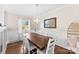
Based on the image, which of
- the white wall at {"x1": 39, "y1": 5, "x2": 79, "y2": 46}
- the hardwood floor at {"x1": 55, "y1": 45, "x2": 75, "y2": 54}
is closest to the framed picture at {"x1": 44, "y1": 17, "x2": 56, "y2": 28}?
the white wall at {"x1": 39, "y1": 5, "x2": 79, "y2": 46}

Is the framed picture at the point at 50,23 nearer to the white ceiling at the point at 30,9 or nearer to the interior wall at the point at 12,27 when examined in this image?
the white ceiling at the point at 30,9

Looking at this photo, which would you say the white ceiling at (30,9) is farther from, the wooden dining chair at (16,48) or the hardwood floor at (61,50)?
the hardwood floor at (61,50)

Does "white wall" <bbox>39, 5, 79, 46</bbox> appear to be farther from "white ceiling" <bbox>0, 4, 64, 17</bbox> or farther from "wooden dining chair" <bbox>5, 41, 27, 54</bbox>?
"wooden dining chair" <bbox>5, 41, 27, 54</bbox>

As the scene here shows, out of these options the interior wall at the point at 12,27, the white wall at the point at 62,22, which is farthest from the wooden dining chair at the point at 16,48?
the white wall at the point at 62,22

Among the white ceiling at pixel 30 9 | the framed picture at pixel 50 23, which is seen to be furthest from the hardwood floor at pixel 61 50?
the white ceiling at pixel 30 9

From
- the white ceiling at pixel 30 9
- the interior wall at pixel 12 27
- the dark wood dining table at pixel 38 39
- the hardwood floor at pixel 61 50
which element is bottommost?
the hardwood floor at pixel 61 50

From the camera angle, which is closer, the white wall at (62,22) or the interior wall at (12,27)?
the interior wall at (12,27)

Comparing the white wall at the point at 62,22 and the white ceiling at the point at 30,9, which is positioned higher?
the white ceiling at the point at 30,9

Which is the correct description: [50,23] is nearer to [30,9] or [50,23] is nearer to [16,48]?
[30,9]

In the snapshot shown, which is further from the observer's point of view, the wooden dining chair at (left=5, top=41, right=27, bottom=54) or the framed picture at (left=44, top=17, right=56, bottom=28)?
the framed picture at (left=44, top=17, right=56, bottom=28)

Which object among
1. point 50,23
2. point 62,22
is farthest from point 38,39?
point 62,22

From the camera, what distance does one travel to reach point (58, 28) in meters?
1.19

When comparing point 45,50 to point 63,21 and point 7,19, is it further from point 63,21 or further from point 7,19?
point 7,19

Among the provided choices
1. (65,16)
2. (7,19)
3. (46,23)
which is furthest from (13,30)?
(65,16)
